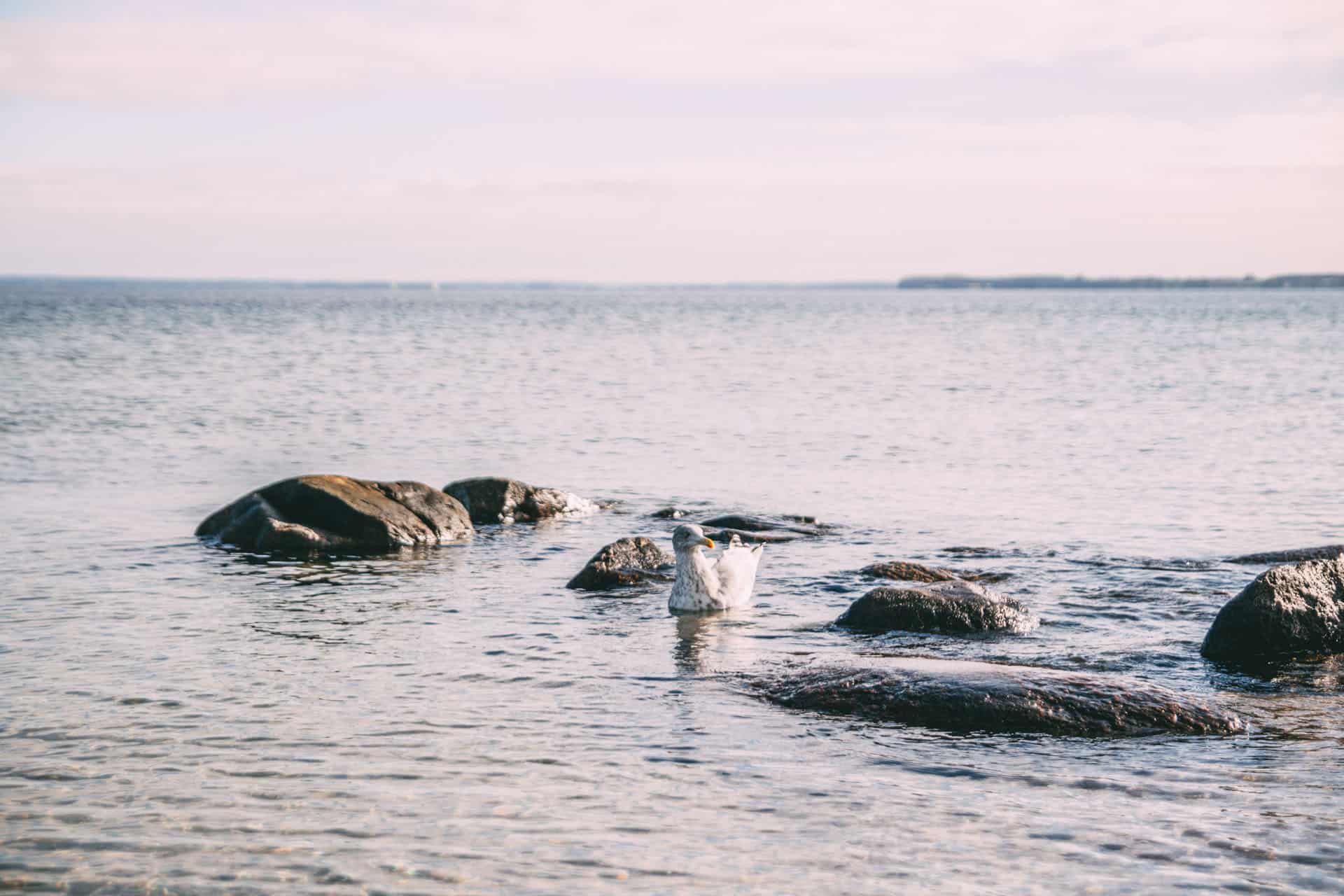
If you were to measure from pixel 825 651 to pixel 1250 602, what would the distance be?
3.95 metres

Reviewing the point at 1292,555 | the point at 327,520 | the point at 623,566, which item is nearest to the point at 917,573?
the point at 623,566

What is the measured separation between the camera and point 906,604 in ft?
43.4

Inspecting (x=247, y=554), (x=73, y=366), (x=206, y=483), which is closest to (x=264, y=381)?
(x=73, y=366)

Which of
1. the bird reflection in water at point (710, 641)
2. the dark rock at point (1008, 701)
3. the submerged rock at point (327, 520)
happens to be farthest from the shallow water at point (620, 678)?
the submerged rock at point (327, 520)

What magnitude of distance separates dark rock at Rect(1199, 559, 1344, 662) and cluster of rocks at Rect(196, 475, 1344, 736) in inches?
0.5

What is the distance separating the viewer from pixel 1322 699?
10570 mm

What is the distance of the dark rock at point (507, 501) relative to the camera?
66.0 feet

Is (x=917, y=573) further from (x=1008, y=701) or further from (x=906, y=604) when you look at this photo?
(x=1008, y=701)

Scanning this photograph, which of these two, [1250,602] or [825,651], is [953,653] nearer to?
[825,651]

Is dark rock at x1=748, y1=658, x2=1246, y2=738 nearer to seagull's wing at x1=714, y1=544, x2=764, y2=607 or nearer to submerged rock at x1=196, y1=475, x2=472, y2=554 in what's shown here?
seagull's wing at x1=714, y1=544, x2=764, y2=607

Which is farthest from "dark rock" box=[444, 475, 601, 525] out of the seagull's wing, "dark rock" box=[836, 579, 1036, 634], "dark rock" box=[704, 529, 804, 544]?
"dark rock" box=[836, 579, 1036, 634]

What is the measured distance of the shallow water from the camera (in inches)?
296

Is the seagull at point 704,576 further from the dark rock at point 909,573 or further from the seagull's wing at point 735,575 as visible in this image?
the dark rock at point 909,573

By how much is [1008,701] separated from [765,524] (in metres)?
9.15
